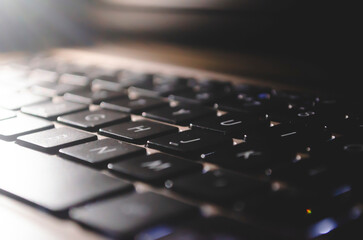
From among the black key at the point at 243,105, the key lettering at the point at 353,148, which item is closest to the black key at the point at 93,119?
the black key at the point at 243,105

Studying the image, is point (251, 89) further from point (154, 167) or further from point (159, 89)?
point (154, 167)

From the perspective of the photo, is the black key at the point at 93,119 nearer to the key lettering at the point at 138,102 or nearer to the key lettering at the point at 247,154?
the key lettering at the point at 138,102

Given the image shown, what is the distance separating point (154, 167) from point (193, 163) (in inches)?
1.0

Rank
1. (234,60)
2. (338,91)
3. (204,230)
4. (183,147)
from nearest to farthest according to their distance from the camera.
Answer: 1. (204,230)
2. (183,147)
3. (338,91)
4. (234,60)

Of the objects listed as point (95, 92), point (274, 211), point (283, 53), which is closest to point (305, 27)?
point (283, 53)

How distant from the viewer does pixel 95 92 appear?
1.78ft

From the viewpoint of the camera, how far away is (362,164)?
0.28 m

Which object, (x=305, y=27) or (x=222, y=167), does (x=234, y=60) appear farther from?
(x=222, y=167)

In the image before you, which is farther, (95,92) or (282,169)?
(95,92)

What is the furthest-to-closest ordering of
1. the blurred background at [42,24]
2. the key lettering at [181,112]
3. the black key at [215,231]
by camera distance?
the blurred background at [42,24]
the key lettering at [181,112]
the black key at [215,231]

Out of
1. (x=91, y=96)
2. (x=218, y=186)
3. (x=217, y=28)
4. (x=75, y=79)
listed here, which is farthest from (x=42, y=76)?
(x=218, y=186)

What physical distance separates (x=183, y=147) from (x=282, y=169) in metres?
0.08

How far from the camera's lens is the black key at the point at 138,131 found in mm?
361

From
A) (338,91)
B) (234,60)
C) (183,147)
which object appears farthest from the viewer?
(234,60)
